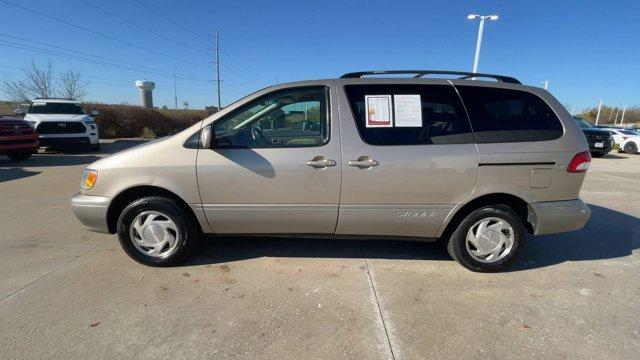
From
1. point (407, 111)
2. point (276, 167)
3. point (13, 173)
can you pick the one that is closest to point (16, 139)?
point (13, 173)

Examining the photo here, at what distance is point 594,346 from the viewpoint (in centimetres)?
229

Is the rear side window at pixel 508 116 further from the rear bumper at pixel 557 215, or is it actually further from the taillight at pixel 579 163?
the rear bumper at pixel 557 215

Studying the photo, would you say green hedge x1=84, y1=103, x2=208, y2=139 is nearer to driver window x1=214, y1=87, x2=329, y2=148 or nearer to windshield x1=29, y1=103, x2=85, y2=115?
windshield x1=29, y1=103, x2=85, y2=115

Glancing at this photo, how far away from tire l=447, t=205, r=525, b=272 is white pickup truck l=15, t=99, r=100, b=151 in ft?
43.0

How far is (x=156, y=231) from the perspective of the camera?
325 centimetres

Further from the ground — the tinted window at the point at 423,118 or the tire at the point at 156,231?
the tinted window at the point at 423,118

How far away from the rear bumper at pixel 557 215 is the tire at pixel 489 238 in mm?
142

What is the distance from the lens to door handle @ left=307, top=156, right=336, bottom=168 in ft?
9.81

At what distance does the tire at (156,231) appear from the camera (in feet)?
10.4

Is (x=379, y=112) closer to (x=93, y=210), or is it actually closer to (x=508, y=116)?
(x=508, y=116)

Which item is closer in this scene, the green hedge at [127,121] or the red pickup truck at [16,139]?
the red pickup truck at [16,139]

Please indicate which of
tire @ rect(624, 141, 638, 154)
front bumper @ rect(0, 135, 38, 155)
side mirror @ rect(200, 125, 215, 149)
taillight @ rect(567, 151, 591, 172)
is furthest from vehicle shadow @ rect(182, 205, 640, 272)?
tire @ rect(624, 141, 638, 154)

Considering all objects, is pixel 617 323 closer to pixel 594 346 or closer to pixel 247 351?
pixel 594 346

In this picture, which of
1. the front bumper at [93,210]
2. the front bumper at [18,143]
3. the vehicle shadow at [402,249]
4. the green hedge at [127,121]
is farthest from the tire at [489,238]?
the green hedge at [127,121]
